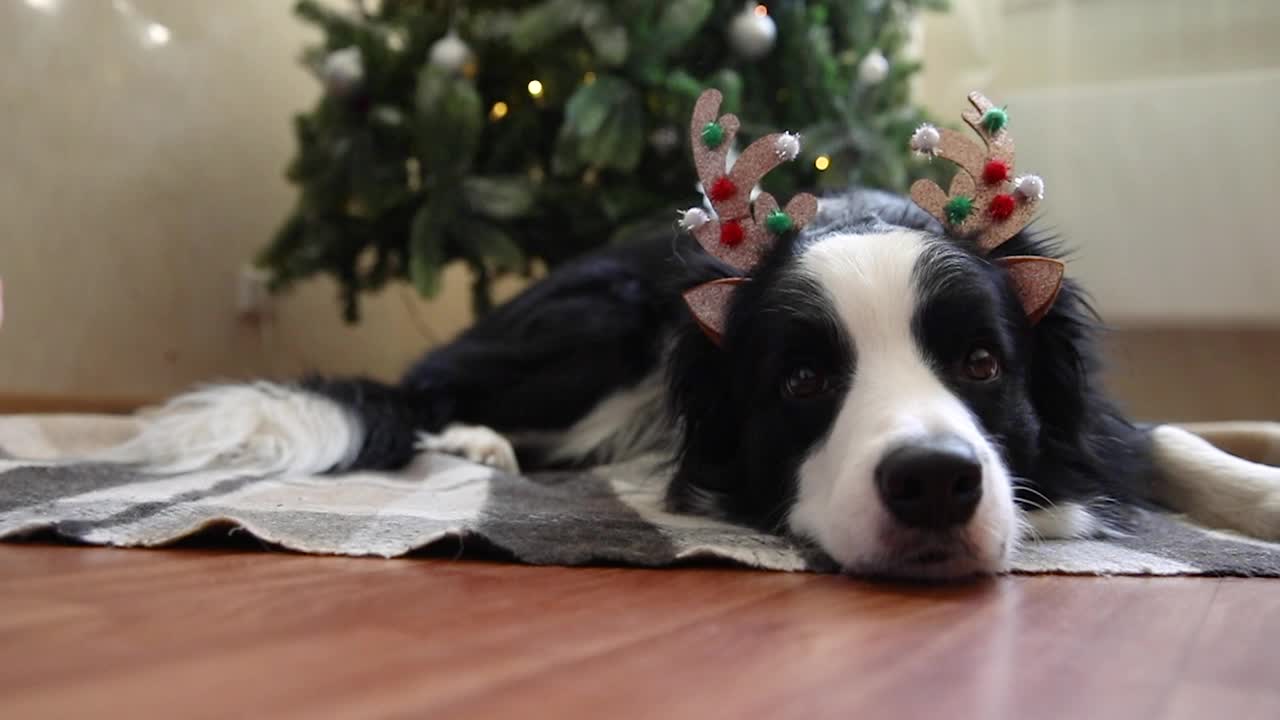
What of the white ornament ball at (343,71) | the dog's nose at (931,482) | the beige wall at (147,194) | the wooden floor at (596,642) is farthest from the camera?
the beige wall at (147,194)

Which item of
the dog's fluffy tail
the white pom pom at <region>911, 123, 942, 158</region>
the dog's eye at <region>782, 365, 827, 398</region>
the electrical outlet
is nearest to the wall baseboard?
the electrical outlet

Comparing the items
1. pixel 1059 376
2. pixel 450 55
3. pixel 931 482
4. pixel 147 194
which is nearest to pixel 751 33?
pixel 450 55

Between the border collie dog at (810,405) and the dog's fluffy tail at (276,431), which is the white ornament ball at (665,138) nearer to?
the border collie dog at (810,405)

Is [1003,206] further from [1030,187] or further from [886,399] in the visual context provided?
[886,399]

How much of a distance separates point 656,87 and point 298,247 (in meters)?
1.10

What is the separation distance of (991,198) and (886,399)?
395mm

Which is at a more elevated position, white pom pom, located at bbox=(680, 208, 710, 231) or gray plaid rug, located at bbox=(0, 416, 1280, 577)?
white pom pom, located at bbox=(680, 208, 710, 231)

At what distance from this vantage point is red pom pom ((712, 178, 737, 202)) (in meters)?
1.36

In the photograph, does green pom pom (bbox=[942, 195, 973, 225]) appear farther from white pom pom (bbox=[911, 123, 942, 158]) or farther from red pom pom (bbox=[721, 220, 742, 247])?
red pom pom (bbox=[721, 220, 742, 247])

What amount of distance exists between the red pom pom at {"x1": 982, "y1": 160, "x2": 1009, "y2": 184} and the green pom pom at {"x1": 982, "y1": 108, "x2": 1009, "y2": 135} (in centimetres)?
4

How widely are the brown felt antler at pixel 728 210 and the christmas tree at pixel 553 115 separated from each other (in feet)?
2.89

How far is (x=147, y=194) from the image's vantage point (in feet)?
9.98

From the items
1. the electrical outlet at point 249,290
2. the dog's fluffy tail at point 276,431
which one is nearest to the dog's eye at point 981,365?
the dog's fluffy tail at point 276,431

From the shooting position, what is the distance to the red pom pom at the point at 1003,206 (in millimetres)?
1350
